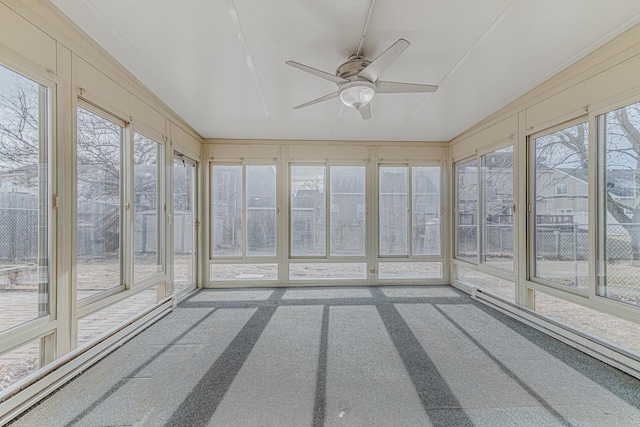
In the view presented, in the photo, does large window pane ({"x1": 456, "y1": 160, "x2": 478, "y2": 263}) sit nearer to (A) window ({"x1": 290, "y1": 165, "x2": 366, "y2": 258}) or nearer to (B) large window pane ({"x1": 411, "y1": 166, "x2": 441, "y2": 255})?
(B) large window pane ({"x1": 411, "y1": 166, "x2": 441, "y2": 255})

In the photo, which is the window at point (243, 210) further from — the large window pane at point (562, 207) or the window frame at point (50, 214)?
the large window pane at point (562, 207)

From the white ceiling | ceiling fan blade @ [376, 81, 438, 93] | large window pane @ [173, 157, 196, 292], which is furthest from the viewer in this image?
large window pane @ [173, 157, 196, 292]

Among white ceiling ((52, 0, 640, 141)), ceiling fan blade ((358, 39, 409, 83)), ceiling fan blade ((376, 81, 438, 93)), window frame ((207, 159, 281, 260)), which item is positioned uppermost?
white ceiling ((52, 0, 640, 141))

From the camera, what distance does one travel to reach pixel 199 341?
2.87 metres

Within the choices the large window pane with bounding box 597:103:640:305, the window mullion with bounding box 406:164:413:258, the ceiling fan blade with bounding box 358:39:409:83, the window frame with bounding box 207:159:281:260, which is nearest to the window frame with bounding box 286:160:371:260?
the window frame with bounding box 207:159:281:260

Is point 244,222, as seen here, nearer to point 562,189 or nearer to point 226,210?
point 226,210

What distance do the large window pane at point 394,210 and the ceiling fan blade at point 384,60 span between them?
3.14 metres

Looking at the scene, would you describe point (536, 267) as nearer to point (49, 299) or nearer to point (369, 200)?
point (369, 200)

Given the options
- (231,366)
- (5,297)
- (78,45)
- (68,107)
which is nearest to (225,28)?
(78,45)

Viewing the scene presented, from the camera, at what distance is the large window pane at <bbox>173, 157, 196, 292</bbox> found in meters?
4.16

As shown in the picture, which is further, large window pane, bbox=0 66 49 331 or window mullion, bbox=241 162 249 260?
window mullion, bbox=241 162 249 260

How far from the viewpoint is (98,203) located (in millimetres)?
2672

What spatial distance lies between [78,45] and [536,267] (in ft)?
15.6

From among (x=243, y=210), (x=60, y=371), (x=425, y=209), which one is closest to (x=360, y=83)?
(x=60, y=371)
